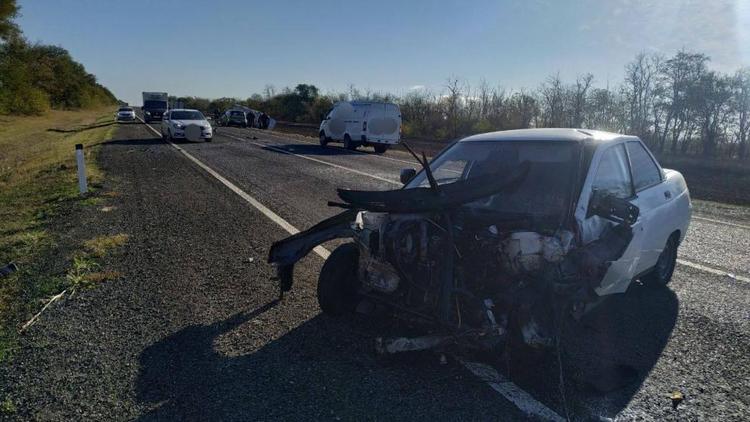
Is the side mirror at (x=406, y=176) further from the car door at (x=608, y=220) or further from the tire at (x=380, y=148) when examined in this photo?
the tire at (x=380, y=148)

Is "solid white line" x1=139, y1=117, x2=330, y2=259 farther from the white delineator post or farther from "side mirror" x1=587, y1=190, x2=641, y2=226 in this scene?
"side mirror" x1=587, y1=190, x2=641, y2=226

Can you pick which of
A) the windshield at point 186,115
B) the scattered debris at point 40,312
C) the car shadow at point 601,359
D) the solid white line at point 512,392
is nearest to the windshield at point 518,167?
the car shadow at point 601,359

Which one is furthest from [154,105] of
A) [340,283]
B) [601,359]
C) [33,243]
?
[601,359]

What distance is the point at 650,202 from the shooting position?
4.76 meters

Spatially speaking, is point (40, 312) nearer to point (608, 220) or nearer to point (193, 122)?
point (608, 220)

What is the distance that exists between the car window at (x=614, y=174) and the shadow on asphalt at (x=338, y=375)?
112 cm

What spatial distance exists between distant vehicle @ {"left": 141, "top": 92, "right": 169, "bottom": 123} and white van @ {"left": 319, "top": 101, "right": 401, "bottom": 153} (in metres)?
31.0

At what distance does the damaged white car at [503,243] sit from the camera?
136 inches

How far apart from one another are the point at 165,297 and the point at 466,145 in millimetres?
3145

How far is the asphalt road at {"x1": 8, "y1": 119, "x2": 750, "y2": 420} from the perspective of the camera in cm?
307

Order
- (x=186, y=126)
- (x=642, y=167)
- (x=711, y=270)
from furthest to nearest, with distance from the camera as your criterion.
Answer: (x=186, y=126), (x=711, y=270), (x=642, y=167)

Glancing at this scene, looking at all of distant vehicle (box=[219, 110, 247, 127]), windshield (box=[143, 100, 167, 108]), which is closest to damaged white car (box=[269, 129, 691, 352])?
distant vehicle (box=[219, 110, 247, 127])

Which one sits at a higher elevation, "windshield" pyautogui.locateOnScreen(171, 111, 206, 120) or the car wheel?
"windshield" pyautogui.locateOnScreen(171, 111, 206, 120)

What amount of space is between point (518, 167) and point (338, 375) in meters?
2.07
